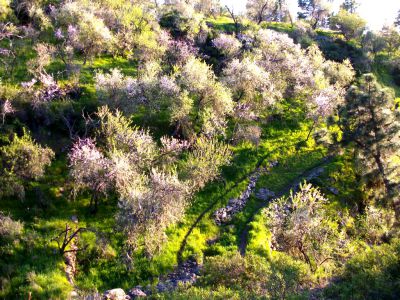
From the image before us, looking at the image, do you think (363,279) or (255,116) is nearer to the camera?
(363,279)

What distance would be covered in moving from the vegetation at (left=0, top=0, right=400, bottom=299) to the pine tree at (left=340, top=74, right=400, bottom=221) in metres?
0.20

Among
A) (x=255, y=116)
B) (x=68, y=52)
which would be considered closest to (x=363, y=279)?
(x=255, y=116)

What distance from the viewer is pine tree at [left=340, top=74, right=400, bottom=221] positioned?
4466 centimetres

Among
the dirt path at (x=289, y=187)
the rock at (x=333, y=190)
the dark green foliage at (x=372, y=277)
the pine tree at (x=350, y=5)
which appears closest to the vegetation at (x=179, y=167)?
the dark green foliage at (x=372, y=277)

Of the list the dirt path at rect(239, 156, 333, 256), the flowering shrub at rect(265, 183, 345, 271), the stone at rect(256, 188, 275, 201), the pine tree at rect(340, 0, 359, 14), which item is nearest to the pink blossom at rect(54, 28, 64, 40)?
the stone at rect(256, 188, 275, 201)

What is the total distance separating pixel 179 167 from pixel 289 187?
15.9 m

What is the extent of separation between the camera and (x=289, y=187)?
162ft

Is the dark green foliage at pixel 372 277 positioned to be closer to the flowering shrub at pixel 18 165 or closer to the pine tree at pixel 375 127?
the pine tree at pixel 375 127

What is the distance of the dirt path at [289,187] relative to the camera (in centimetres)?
3867

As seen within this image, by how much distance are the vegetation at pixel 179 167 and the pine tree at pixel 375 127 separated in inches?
7.7

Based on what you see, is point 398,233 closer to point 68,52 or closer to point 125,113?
point 125,113

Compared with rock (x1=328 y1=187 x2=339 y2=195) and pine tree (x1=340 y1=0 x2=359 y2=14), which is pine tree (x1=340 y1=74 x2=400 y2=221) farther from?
pine tree (x1=340 y1=0 x2=359 y2=14)

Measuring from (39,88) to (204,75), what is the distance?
22.9m

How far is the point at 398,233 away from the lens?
126 ft
